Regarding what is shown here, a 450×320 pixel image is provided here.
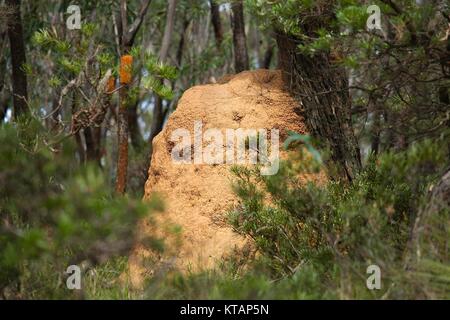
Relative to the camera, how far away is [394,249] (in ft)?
19.5

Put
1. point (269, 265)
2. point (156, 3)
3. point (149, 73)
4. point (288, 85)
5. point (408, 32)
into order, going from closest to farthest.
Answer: point (408, 32) → point (269, 265) → point (288, 85) → point (149, 73) → point (156, 3)

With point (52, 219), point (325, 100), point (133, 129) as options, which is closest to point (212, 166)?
point (325, 100)

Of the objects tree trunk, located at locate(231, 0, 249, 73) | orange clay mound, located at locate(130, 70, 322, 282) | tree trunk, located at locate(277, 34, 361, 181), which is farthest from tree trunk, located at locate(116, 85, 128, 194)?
tree trunk, located at locate(277, 34, 361, 181)

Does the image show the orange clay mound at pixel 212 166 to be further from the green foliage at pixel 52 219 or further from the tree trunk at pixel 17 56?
the tree trunk at pixel 17 56

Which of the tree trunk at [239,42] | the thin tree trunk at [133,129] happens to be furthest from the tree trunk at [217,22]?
the tree trunk at [239,42]

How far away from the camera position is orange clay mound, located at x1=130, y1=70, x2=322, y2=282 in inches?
295

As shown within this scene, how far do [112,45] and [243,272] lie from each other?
8167mm

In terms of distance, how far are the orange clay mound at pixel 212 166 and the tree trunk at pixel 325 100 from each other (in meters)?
0.16

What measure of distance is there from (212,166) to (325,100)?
133 cm

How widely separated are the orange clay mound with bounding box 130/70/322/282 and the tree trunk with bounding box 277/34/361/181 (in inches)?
6.4

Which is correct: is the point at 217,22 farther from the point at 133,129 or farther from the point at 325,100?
the point at 325,100

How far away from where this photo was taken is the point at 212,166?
25.8 ft

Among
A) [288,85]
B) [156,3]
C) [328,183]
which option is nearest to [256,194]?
[328,183]
